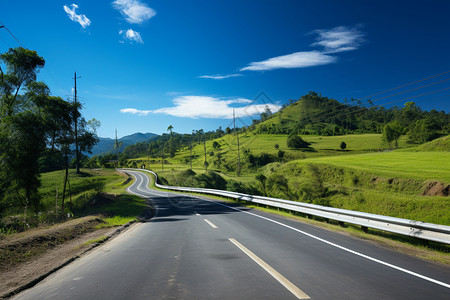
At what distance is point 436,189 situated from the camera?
29.0m

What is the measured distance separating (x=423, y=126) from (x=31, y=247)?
318ft

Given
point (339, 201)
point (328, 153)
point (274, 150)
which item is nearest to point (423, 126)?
point (328, 153)

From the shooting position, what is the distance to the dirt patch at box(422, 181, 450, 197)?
28022mm

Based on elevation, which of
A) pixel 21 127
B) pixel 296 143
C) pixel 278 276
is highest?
pixel 296 143

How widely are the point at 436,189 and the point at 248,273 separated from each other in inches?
1356

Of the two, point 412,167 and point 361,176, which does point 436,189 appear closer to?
point 412,167

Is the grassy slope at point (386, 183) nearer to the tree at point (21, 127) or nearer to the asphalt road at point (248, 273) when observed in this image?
the asphalt road at point (248, 273)

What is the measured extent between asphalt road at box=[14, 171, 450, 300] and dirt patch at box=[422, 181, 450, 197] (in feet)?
95.5

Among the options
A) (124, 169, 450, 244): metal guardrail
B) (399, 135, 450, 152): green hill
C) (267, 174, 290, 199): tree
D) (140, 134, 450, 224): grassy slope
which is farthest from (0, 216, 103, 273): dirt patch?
(399, 135, 450, 152): green hill

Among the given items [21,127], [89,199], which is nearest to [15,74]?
[21,127]

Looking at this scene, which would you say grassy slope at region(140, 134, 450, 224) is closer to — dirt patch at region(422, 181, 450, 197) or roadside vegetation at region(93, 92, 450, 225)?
roadside vegetation at region(93, 92, 450, 225)

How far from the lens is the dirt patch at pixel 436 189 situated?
1103 inches

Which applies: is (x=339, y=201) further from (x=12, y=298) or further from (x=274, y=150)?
(x=274, y=150)

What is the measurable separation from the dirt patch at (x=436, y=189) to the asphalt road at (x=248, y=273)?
29106 mm
